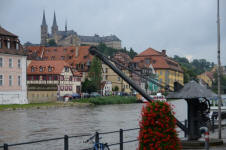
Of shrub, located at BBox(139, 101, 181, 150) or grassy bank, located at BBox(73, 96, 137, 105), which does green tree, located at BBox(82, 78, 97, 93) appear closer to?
grassy bank, located at BBox(73, 96, 137, 105)

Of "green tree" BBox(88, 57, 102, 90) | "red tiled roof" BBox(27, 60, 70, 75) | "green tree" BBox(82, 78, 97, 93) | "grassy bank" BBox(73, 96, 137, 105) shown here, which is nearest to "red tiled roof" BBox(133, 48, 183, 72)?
"green tree" BBox(88, 57, 102, 90)

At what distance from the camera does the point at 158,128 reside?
34.6ft

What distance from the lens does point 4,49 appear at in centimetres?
6084

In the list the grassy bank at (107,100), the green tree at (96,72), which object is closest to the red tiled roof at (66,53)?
the green tree at (96,72)

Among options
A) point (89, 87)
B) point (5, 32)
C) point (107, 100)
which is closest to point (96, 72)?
point (89, 87)

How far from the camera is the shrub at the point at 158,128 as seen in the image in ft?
34.4

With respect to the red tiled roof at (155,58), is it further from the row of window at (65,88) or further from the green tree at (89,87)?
the row of window at (65,88)

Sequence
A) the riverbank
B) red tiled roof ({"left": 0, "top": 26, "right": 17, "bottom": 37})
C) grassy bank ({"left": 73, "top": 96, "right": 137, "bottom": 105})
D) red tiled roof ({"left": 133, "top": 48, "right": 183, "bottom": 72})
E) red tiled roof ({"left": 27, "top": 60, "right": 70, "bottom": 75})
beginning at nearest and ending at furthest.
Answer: the riverbank → red tiled roof ({"left": 0, "top": 26, "right": 17, "bottom": 37}) → grassy bank ({"left": 73, "top": 96, "right": 137, "bottom": 105}) → red tiled roof ({"left": 27, "top": 60, "right": 70, "bottom": 75}) → red tiled roof ({"left": 133, "top": 48, "right": 183, "bottom": 72})

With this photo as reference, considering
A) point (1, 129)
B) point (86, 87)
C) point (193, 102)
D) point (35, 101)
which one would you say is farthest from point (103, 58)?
point (86, 87)

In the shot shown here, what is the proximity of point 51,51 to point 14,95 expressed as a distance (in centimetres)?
5077

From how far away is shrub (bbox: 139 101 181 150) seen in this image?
10.5m

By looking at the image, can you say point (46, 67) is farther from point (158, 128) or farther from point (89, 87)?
point (158, 128)

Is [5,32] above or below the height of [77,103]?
above

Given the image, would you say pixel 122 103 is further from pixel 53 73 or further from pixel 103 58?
pixel 103 58
